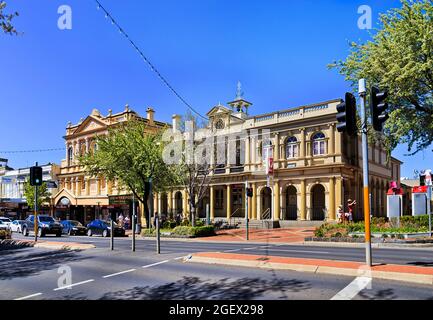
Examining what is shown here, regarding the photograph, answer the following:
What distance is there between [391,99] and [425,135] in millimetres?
3331

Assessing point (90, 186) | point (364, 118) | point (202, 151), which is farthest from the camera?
point (90, 186)

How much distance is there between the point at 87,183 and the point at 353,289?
4831 centimetres

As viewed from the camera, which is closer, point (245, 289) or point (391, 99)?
point (245, 289)

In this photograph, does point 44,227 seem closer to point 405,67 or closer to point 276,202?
point 276,202

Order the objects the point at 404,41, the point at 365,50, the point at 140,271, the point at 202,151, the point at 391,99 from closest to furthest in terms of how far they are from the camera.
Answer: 1. the point at 140,271
2. the point at 404,41
3. the point at 391,99
4. the point at 365,50
5. the point at 202,151

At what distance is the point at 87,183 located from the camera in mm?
51781

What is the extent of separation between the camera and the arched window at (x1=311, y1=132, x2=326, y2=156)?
34.6 m

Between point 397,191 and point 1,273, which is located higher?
point 397,191

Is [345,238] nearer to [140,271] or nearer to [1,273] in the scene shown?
[140,271]

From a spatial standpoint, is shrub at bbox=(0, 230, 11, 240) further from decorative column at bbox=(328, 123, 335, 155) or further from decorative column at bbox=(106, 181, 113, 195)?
decorative column at bbox=(106, 181, 113, 195)

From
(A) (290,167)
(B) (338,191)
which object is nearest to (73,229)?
(A) (290,167)

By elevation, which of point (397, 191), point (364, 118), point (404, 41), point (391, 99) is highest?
point (404, 41)
